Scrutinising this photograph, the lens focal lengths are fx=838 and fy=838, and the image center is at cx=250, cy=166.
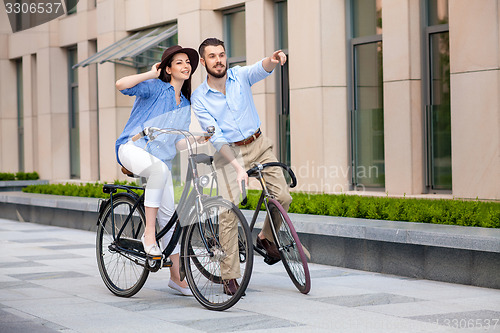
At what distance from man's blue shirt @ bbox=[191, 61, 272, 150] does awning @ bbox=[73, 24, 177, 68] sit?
1162cm

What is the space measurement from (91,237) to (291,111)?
4.15m

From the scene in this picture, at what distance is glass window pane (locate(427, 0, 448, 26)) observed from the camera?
1202cm

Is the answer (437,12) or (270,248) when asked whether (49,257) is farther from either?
(437,12)

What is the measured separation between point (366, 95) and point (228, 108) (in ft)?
23.7

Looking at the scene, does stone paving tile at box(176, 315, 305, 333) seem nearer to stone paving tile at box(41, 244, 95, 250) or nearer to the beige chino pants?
the beige chino pants

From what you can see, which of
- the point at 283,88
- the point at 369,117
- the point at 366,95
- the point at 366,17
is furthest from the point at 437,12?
the point at 283,88

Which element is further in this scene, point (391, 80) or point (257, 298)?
point (391, 80)

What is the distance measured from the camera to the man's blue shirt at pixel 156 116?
668 cm

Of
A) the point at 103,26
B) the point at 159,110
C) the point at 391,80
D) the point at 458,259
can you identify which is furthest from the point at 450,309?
the point at 103,26

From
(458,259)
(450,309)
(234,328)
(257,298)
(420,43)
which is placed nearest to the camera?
(234,328)

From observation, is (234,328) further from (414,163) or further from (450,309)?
(414,163)

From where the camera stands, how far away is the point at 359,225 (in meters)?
8.18

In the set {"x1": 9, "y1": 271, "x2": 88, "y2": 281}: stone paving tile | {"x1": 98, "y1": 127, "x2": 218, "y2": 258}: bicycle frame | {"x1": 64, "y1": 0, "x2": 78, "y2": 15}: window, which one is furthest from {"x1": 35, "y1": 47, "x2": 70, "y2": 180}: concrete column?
{"x1": 98, "y1": 127, "x2": 218, "y2": 258}: bicycle frame

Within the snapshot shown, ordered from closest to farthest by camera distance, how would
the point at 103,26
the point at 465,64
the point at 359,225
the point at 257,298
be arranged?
the point at 257,298
the point at 359,225
the point at 465,64
the point at 103,26
